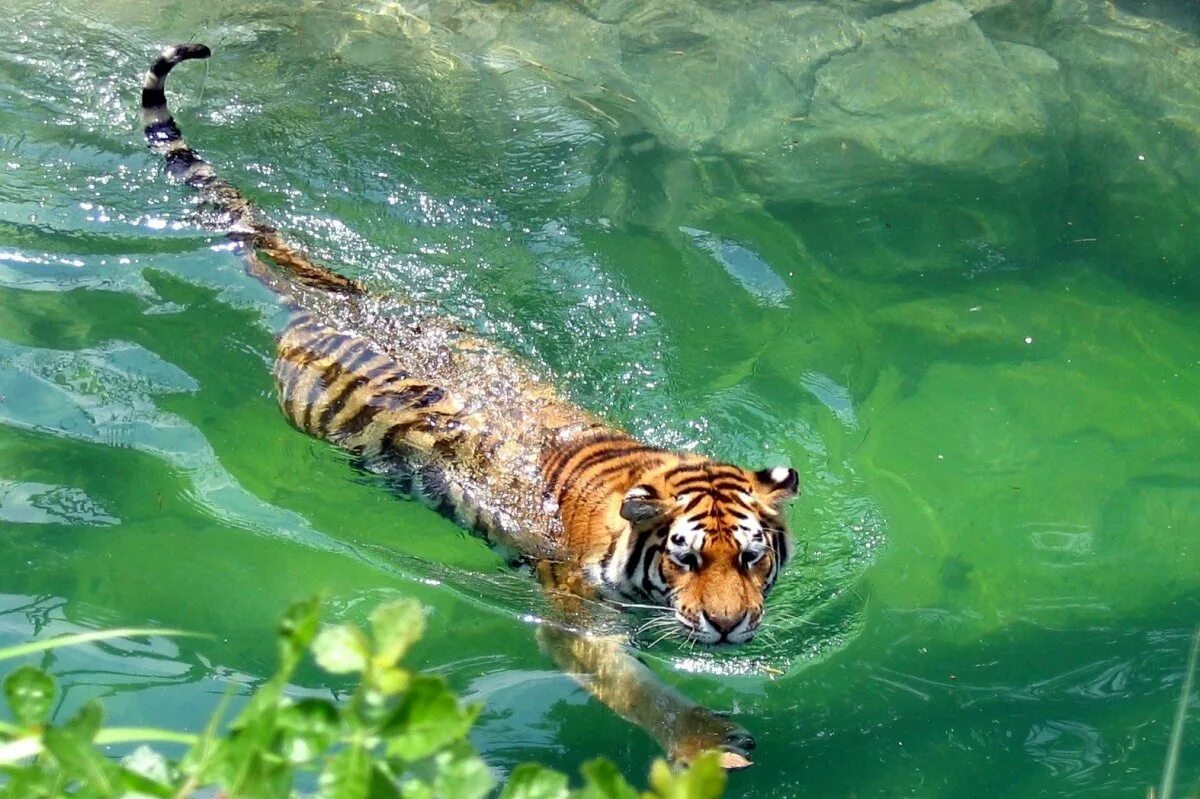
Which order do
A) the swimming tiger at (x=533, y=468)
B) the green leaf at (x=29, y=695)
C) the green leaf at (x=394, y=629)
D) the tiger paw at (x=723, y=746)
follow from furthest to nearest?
the swimming tiger at (x=533, y=468), the tiger paw at (x=723, y=746), the green leaf at (x=29, y=695), the green leaf at (x=394, y=629)

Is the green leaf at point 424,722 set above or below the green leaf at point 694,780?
above

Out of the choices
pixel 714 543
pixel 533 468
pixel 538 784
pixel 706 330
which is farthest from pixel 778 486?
pixel 538 784

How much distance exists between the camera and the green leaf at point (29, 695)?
101 centimetres

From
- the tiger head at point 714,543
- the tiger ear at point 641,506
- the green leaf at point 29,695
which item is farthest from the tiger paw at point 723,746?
the green leaf at point 29,695

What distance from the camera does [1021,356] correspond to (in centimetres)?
411

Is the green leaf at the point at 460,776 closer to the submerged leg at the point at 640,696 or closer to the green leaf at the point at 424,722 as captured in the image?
the green leaf at the point at 424,722

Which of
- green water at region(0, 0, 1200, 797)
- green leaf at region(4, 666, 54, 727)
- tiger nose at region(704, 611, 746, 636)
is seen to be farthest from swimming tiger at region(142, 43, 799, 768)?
green leaf at region(4, 666, 54, 727)


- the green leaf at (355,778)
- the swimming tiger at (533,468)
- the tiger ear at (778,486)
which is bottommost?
the swimming tiger at (533,468)

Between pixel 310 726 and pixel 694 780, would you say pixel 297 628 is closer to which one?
pixel 310 726

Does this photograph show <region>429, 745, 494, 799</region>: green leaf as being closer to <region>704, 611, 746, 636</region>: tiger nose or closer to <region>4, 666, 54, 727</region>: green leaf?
<region>4, 666, 54, 727</region>: green leaf

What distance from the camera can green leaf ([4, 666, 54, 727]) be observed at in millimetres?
1011

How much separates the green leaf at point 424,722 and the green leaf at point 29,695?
1.21 feet

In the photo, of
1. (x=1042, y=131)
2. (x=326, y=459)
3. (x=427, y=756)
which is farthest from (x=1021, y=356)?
(x=427, y=756)

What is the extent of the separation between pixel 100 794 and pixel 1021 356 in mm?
3727
